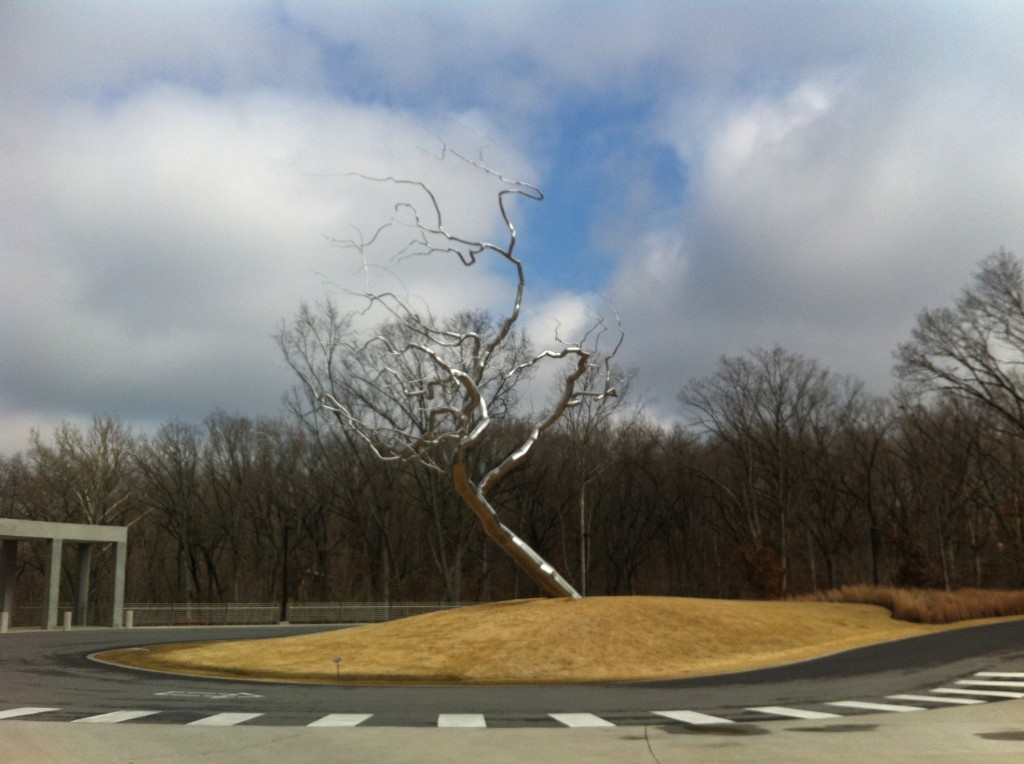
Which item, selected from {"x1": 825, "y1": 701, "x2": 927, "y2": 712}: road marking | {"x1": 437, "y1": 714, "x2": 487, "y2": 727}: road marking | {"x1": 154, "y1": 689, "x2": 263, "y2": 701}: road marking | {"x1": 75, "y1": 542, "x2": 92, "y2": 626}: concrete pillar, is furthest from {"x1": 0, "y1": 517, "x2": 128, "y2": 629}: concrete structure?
{"x1": 825, "y1": 701, "x2": 927, "y2": 712}: road marking

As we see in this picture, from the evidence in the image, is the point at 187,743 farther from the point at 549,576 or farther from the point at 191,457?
the point at 191,457

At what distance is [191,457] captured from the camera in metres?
70.3

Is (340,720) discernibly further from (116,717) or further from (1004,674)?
(1004,674)

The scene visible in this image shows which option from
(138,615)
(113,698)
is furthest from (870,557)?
(113,698)

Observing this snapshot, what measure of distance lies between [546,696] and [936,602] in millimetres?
21262

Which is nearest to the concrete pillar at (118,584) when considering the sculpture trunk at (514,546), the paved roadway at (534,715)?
the paved roadway at (534,715)

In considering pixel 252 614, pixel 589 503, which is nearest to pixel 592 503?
pixel 589 503

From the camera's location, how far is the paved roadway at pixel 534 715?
942 cm

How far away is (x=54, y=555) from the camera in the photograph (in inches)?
1684

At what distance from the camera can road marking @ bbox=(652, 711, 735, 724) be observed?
39.0 feet

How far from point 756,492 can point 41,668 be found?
2017 inches

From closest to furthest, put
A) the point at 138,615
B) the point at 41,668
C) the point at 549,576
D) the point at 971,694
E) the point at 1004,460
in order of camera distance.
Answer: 1. the point at 971,694
2. the point at 41,668
3. the point at 549,576
4. the point at 138,615
5. the point at 1004,460

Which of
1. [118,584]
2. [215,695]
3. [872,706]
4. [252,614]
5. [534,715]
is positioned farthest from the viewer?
[252,614]

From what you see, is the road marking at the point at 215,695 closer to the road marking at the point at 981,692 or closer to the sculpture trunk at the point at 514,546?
the sculpture trunk at the point at 514,546
